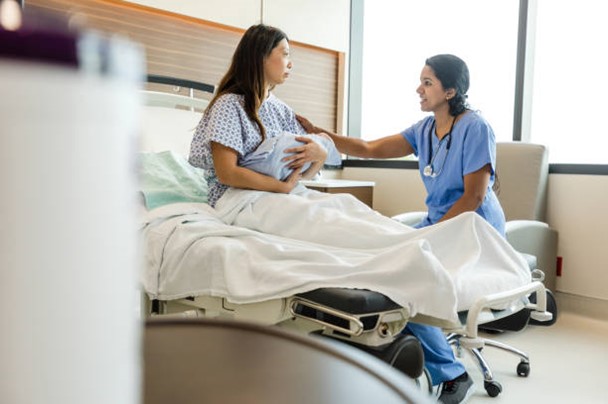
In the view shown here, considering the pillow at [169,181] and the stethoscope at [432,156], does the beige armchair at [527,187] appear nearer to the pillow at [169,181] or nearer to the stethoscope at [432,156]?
the stethoscope at [432,156]

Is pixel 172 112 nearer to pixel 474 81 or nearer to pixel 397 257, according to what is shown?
pixel 397 257

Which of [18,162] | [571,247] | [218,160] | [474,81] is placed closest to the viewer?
[18,162]

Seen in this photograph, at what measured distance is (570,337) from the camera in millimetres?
2805

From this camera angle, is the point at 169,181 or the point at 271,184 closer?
the point at 271,184

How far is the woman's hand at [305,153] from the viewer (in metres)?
1.88

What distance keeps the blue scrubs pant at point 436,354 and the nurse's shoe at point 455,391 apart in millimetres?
26

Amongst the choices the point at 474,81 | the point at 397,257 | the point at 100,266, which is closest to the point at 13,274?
the point at 100,266

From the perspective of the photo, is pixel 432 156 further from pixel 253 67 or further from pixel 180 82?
pixel 180 82

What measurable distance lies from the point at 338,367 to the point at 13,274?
16.2 inches

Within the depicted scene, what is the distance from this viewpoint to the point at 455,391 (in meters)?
1.86

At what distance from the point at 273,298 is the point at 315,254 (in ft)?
0.51

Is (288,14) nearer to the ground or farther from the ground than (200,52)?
farther from the ground

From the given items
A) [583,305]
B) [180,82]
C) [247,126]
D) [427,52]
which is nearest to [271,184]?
[247,126]

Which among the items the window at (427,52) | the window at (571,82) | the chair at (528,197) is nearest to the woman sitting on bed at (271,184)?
the chair at (528,197)
